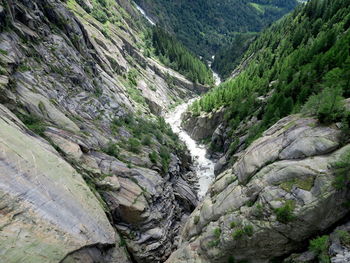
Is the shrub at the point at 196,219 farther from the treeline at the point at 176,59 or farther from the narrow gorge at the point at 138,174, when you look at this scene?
the treeline at the point at 176,59

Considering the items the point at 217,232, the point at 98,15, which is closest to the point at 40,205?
the point at 217,232

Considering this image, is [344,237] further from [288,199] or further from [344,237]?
[288,199]

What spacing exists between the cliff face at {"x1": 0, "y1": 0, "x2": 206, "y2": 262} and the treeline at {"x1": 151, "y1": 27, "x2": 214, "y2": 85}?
236 ft

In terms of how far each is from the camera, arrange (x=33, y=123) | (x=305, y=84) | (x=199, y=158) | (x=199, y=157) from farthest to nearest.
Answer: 1. (x=199, y=157)
2. (x=199, y=158)
3. (x=305, y=84)
4. (x=33, y=123)

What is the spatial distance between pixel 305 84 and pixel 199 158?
98.4 feet

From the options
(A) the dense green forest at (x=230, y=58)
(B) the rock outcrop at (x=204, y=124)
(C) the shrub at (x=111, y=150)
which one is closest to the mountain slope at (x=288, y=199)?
(C) the shrub at (x=111, y=150)

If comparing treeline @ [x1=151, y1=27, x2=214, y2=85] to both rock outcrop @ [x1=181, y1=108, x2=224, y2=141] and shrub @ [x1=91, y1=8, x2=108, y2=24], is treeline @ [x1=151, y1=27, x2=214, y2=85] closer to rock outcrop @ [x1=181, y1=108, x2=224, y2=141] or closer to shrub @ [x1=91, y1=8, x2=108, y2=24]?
shrub @ [x1=91, y1=8, x2=108, y2=24]

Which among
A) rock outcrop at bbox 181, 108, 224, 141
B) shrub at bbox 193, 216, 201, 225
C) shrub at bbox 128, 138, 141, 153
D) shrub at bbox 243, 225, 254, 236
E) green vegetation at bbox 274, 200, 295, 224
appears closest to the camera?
green vegetation at bbox 274, 200, 295, 224

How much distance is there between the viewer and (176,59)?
11862cm

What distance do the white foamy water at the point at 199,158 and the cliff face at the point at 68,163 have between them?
3.28 meters

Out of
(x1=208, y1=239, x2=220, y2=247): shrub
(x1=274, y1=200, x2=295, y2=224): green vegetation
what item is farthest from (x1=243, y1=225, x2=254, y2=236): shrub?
(x1=208, y1=239, x2=220, y2=247): shrub

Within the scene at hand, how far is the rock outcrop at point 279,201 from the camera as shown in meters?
12.4

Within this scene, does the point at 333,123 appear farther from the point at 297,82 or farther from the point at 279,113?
the point at 297,82

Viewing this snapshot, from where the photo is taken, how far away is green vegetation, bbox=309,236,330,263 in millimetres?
10625
